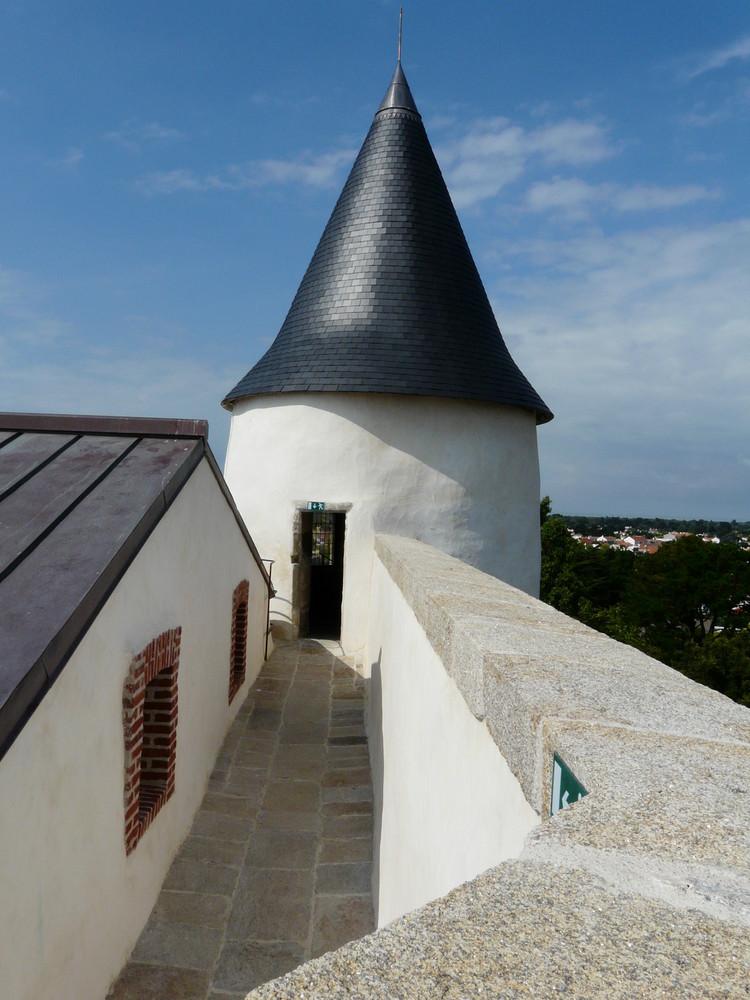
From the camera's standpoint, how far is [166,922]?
4.07 meters

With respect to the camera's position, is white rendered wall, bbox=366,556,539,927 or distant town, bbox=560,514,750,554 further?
distant town, bbox=560,514,750,554

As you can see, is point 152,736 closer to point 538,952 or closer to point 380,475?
point 538,952

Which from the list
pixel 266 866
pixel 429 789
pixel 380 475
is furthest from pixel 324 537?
pixel 429 789

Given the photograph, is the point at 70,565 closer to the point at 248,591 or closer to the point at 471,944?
the point at 471,944

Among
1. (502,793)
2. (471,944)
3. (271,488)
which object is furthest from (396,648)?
(271,488)

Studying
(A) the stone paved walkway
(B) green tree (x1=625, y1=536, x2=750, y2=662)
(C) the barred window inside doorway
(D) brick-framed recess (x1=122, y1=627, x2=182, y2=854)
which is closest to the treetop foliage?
(B) green tree (x1=625, y1=536, x2=750, y2=662)

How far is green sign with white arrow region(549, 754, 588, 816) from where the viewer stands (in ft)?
4.31

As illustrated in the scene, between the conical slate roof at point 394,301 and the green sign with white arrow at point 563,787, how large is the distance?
7.96 m

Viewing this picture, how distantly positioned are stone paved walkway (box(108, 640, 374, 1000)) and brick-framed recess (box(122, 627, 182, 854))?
601 millimetres

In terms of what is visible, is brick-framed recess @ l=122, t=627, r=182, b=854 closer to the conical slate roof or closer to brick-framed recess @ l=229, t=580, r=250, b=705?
brick-framed recess @ l=229, t=580, r=250, b=705

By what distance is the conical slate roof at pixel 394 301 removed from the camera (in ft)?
31.1

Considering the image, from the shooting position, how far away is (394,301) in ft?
32.7

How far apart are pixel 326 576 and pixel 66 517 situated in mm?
11142

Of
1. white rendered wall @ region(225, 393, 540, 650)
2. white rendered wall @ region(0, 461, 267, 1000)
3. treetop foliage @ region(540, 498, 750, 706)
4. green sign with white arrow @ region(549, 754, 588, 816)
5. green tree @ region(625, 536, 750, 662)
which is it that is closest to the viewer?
green sign with white arrow @ region(549, 754, 588, 816)
